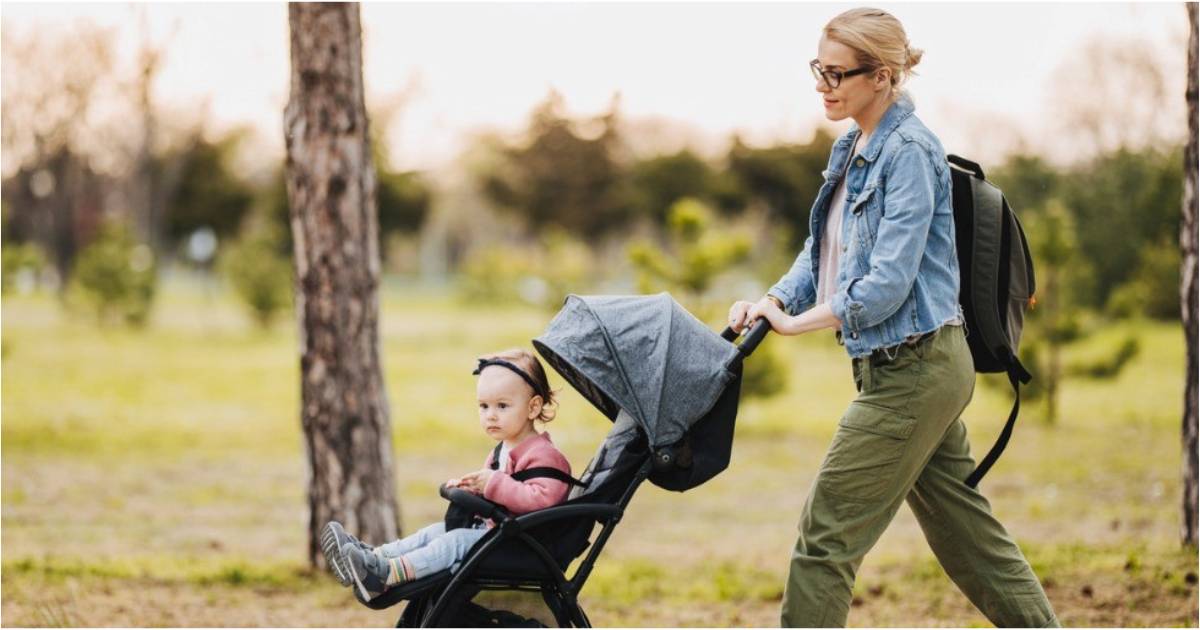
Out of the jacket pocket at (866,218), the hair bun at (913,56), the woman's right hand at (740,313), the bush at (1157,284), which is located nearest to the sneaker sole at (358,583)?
the woman's right hand at (740,313)

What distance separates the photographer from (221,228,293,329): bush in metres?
23.1

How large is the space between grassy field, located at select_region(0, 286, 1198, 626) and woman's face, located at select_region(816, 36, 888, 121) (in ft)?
8.61

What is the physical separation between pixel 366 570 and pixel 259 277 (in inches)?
821

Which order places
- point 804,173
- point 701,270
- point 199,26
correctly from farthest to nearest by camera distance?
point 804,173
point 199,26
point 701,270

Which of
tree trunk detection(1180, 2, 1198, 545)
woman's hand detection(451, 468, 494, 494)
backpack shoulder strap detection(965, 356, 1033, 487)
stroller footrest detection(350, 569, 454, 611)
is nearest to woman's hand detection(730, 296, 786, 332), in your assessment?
backpack shoulder strap detection(965, 356, 1033, 487)

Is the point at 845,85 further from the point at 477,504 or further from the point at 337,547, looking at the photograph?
the point at 337,547

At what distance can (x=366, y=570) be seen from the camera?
126 inches

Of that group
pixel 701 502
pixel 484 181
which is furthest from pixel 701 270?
pixel 484 181

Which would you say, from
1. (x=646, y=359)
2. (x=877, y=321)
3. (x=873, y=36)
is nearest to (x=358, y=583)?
(x=646, y=359)

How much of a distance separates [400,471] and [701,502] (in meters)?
2.92

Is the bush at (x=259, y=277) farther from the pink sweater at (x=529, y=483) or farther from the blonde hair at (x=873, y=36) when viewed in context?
the blonde hair at (x=873, y=36)

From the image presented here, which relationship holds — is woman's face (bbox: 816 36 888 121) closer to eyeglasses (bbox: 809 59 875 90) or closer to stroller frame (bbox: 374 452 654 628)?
eyeglasses (bbox: 809 59 875 90)

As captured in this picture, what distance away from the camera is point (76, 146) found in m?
33.4

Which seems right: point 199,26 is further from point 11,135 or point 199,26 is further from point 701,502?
point 701,502
